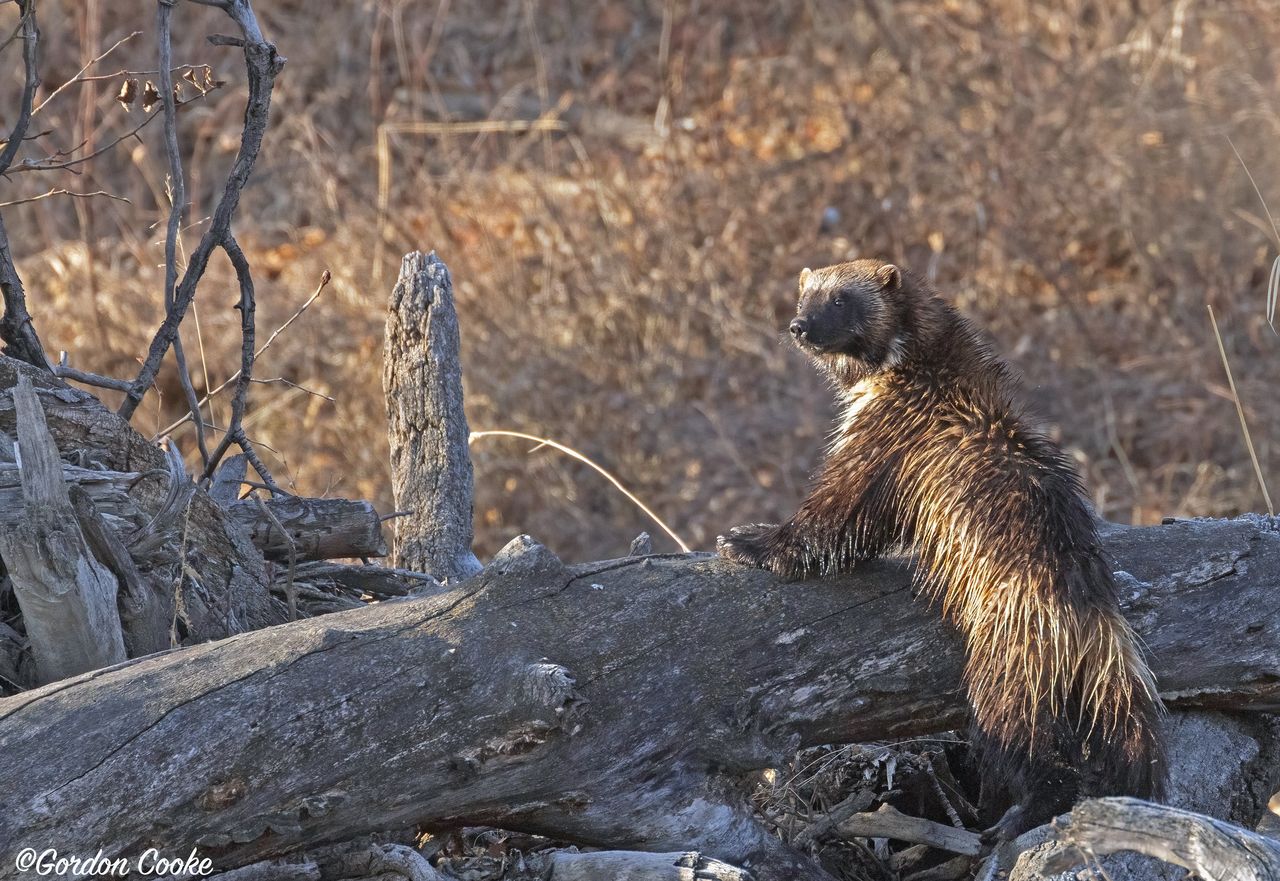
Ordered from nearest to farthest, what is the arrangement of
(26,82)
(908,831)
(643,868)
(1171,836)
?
(1171,836) < (643,868) < (908,831) < (26,82)

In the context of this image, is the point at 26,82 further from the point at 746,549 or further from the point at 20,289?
the point at 746,549

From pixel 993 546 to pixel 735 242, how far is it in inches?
309

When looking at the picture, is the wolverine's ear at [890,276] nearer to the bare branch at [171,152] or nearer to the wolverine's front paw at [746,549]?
the wolverine's front paw at [746,549]

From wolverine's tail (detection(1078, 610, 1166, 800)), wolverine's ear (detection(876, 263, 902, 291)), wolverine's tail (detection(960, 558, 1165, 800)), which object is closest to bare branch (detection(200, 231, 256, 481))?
wolverine's ear (detection(876, 263, 902, 291))

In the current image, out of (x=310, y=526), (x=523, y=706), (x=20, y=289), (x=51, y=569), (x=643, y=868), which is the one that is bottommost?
(x=643, y=868)

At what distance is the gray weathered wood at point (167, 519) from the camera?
3.73 m

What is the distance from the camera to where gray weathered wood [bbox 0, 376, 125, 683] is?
3240mm

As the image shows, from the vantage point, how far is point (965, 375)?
373 centimetres

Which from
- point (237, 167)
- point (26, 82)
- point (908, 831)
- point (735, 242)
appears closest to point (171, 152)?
point (237, 167)

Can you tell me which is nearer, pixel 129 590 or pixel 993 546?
pixel 993 546

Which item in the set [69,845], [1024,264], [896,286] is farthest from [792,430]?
[69,845]

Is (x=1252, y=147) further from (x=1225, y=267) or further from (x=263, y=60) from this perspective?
(x=263, y=60)

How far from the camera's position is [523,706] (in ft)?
9.89

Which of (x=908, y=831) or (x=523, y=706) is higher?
(x=523, y=706)
